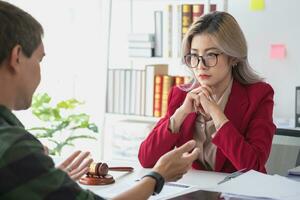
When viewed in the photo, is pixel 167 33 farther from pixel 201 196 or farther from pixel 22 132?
pixel 22 132

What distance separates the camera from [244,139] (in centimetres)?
198

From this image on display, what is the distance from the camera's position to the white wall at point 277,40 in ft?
10.8

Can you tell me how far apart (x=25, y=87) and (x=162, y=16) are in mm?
2165

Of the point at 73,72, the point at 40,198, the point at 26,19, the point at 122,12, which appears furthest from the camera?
the point at 73,72

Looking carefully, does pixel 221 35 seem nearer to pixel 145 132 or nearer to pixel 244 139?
pixel 244 139

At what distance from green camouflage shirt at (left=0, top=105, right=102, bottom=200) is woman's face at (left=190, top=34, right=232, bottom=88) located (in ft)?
3.72

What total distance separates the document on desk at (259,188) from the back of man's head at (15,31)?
2.29 feet

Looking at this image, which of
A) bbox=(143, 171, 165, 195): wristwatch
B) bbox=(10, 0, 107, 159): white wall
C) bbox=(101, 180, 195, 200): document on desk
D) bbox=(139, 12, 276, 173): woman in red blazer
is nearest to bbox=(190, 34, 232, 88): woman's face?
bbox=(139, 12, 276, 173): woman in red blazer

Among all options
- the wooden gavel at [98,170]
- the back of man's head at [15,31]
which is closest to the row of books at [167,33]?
the wooden gavel at [98,170]

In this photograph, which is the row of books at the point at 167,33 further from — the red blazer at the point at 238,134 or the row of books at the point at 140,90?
the red blazer at the point at 238,134

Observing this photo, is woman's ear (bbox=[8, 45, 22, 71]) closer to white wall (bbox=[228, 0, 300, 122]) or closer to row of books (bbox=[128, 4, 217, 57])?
row of books (bbox=[128, 4, 217, 57])

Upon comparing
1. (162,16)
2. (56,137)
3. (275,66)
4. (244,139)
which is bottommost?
(56,137)

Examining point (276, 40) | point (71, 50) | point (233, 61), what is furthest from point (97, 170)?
point (71, 50)

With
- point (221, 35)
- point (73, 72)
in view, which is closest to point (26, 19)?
point (221, 35)
